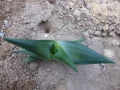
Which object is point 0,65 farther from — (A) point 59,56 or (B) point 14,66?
(A) point 59,56

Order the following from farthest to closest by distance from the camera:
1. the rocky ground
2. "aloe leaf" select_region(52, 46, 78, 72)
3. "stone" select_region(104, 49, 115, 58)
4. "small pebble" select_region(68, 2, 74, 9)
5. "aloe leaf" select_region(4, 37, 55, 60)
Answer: "small pebble" select_region(68, 2, 74, 9) < "stone" select_region(104, 49, 115, 58) < the rocky ground < "aloe leaf" select_region(52, 46, 78, 72) < "aloe leaf" select_region(4, 37, 55, 60)

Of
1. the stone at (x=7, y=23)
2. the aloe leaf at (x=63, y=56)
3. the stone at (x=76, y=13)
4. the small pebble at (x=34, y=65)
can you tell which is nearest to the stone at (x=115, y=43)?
the stone at (x=76, y=13)

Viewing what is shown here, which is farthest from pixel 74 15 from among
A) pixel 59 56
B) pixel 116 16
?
pixel 59 56

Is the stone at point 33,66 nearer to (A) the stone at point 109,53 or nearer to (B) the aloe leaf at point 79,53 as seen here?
(B) the aloe leaf at point 79,53

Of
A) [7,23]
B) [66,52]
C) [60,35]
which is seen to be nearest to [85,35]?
[60,35]

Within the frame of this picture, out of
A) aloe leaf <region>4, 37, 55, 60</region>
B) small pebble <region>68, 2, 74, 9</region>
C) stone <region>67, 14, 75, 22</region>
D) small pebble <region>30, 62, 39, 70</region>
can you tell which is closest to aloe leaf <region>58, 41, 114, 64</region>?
aloe leaf <region>4, 37, 55, 60</region>

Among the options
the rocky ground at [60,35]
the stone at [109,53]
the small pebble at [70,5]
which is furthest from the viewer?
the small pebble at [70,5]

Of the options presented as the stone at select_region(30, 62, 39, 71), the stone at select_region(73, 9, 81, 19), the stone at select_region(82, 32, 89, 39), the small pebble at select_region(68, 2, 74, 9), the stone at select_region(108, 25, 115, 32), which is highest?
the small pebble at select_region(68, 2, 74, 9)

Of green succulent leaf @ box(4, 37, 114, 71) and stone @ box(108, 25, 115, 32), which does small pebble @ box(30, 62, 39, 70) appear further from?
stone @ box(108, 25, 115, 32)

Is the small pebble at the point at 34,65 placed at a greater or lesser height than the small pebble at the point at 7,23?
lesser

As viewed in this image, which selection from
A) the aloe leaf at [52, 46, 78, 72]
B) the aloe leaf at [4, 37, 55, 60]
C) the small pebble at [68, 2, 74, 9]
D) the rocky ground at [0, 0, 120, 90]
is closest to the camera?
the aloe leaf at [4, 37, 55, 60]
